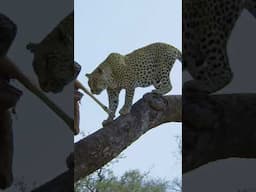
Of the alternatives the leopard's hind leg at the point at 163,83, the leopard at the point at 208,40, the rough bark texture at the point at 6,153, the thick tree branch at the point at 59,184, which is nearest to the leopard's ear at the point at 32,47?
the rough bark texture at the point at 6,153

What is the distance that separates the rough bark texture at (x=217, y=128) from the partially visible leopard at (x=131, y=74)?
1.84m

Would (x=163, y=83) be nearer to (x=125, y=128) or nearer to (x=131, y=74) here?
(x=131, y=74)

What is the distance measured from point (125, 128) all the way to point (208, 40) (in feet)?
5.80

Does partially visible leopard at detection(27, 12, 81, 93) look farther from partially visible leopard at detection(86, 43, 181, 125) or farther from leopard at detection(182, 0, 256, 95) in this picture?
partially visible leopard at detection(86, 43, 181, 125)

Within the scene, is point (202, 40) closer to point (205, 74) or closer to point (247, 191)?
point (205, 74)

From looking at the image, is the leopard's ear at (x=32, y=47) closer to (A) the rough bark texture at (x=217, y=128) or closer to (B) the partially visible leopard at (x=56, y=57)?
(B) the partially visible leopard at (x=56, y=57)

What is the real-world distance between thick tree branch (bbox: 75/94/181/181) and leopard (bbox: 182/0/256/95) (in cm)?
148

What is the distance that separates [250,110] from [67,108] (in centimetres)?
79

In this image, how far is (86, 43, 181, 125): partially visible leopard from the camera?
4984 mm

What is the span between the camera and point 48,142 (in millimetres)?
3068

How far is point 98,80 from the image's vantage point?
5090 millimetres

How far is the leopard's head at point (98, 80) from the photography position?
5.07 metres

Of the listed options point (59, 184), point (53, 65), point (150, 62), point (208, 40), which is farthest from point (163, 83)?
point (59, 184)

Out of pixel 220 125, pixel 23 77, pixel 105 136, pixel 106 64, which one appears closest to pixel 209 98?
pixel 220 125
